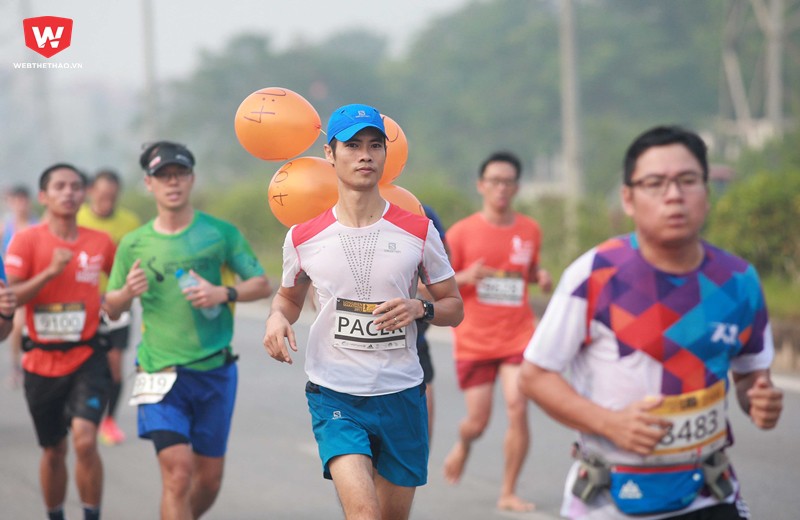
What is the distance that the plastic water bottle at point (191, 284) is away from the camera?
19.9 feet

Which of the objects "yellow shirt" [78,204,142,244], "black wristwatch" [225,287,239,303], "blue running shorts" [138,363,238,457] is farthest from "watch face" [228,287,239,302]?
"yellow shirt" [78,204,142,244]

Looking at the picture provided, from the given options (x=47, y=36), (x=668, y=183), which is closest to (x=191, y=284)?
(x=668, y=183)

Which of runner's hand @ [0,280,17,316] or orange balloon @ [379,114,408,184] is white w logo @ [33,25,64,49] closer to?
runner's hand @ [0,280,17,316]

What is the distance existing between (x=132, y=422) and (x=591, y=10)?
55266mm

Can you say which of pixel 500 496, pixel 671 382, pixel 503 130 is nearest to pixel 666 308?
pixel 671 382

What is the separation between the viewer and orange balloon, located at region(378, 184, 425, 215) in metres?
5.44

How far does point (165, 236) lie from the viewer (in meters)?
6.19

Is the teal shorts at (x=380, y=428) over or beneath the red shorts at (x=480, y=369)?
over

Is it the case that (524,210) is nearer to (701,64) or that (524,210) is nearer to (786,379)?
(786,379)

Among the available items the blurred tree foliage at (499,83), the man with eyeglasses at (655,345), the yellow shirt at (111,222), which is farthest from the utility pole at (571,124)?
the man with eyeglasses at (655,345)

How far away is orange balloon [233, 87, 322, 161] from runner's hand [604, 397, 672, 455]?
2674 mm

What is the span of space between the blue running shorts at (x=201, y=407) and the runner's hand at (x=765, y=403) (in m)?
3.27

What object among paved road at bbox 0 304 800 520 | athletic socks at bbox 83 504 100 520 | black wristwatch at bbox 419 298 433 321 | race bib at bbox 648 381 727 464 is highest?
black wristwatch at bbox 419 298 433 321

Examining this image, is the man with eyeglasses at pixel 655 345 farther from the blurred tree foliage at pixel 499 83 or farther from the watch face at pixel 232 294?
the blurred tree foliage at pixel 499 83
